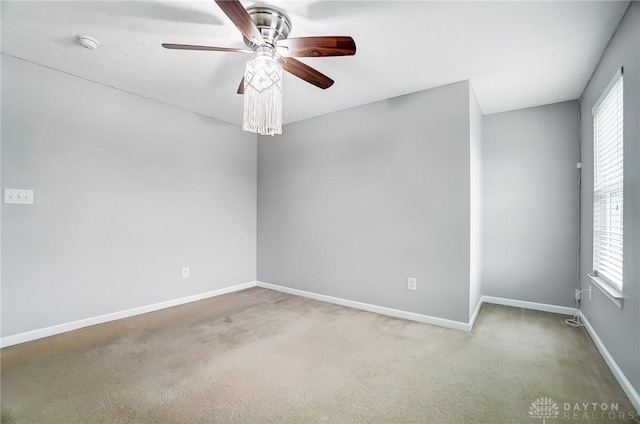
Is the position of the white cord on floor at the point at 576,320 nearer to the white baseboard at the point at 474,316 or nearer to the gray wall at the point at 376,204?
the white baseboard at the point at 474,316

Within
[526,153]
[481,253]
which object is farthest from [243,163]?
[526,153]

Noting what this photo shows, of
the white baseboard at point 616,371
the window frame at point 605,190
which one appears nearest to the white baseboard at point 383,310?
the white baseboard at point 616,371

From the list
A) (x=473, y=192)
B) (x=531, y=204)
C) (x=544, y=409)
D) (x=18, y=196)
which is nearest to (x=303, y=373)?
(x=544, y=409)

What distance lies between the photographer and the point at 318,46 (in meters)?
1.71

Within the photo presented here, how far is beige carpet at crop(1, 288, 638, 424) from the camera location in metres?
1.58

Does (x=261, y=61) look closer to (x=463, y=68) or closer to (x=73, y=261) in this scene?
(x=463, y=68)

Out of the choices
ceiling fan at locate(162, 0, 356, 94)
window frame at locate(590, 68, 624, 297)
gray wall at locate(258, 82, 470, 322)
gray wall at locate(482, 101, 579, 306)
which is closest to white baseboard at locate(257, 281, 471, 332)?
gray wall at locate(258, 82, 470, 322)

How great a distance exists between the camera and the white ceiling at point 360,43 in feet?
5.99

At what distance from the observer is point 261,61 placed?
186 cm

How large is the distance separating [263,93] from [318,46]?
467 mm

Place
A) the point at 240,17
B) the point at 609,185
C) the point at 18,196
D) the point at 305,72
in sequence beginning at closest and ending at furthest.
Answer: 1. the point at 240,17
2. the point at 305,72
3. the point at 609,185
4. the point at 18,196

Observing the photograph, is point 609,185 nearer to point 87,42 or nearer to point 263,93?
point 263,93

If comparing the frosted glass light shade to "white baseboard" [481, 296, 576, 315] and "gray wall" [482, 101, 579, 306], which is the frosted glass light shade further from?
"white baseboard" [481, 296, 576, 315]

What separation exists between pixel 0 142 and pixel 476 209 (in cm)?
432
